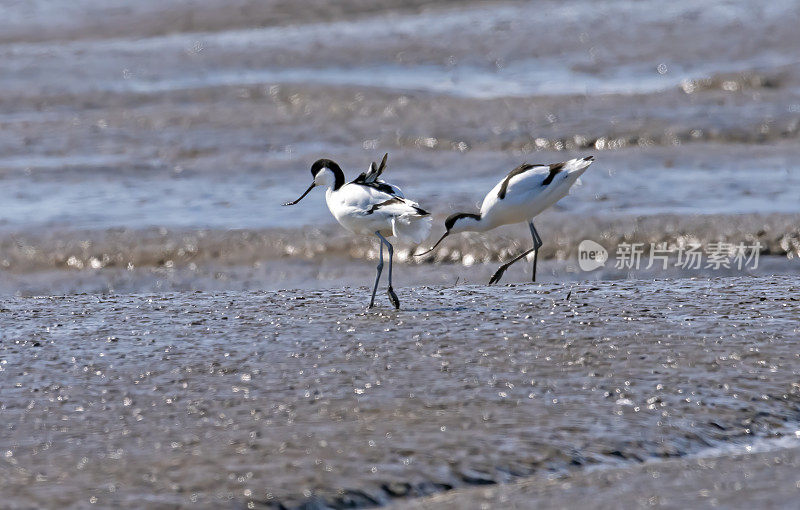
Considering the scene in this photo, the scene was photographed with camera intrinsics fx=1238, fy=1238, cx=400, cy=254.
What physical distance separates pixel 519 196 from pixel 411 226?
127 centimetres

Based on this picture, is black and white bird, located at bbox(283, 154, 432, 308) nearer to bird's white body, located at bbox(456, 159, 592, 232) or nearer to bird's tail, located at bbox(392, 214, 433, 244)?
bird's tail, located at bbox(392, 214, 433, 244)

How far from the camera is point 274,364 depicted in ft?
17.6

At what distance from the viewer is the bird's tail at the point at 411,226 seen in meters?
6.37

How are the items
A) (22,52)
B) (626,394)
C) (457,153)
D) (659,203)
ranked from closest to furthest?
(626,394) < (659,203) < (457,153) < (22,52)

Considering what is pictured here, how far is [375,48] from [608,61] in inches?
140

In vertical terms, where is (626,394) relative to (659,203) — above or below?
below

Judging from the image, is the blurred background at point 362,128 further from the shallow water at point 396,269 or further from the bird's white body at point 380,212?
the bird's white body at point 380,212

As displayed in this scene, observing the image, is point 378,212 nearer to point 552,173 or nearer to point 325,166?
point 325,166

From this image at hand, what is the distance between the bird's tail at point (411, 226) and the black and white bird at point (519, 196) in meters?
0.93

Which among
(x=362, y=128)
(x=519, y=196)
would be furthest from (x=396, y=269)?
(x=362, y=128)

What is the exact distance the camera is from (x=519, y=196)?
24.6ft

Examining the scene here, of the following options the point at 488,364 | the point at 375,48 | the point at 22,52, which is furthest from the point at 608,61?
the point at 488,364

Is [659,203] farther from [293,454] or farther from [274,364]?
[293,454]

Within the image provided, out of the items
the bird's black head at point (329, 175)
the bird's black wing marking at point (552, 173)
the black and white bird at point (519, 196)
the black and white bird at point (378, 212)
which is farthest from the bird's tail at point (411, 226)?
the bird's black wing marking at point (552, 173)
